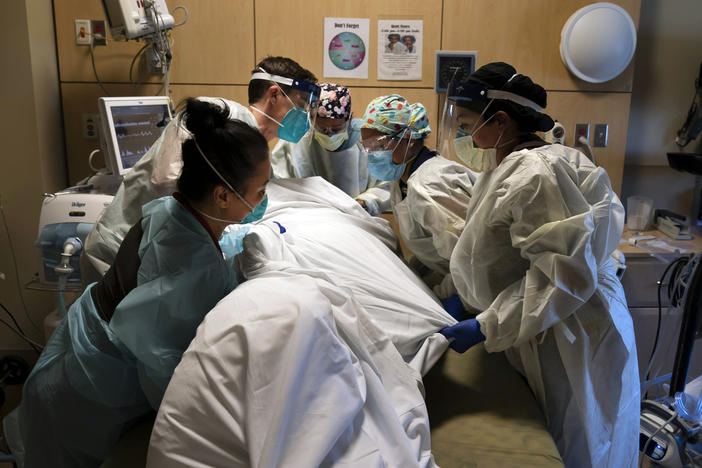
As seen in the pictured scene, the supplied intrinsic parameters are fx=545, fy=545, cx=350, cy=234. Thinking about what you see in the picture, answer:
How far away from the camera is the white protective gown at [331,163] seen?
256 centimetres

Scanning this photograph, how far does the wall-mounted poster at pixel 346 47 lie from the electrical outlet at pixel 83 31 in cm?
122

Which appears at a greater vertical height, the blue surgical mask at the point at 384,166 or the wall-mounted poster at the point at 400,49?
the wall-mounted poster at the point at 400,49

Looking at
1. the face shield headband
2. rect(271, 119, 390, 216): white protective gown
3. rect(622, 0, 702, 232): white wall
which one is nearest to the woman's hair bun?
the face shield headband

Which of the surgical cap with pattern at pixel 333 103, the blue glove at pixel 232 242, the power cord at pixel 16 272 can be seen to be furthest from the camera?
the power cord at pixel 16 272

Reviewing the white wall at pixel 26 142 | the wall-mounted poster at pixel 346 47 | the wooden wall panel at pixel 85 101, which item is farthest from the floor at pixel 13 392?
the wall-mounted poster at pixel 346 47

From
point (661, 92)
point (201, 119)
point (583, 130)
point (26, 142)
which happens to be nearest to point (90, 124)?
point (26, 142)

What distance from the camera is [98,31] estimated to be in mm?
2812

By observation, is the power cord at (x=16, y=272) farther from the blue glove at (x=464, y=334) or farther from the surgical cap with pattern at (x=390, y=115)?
the blue glove at (x=464, y=334)

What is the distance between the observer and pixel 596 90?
2.96 metres

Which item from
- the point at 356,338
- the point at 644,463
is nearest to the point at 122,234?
the point at 356,338

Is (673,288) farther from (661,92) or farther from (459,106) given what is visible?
(459,106)

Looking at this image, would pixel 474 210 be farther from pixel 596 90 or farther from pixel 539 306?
pixel 596 90

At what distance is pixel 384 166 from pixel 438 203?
0.41 meters

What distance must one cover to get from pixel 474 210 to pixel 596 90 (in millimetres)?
1809
